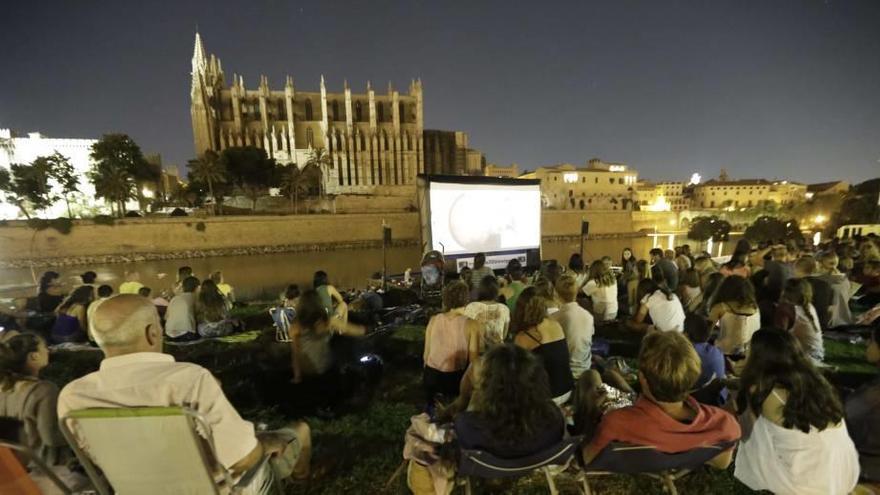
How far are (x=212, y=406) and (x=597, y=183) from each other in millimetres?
54062

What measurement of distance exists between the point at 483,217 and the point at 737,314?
6170mm

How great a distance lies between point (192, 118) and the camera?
43.6 metres

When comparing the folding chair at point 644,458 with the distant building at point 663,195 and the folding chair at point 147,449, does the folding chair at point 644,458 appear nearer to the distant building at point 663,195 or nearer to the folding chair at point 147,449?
the folding chair at point 147,449

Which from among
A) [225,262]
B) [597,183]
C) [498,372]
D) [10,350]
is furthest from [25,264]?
[597,183]

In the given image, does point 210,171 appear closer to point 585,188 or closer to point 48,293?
point 48,293

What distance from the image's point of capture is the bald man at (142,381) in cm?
136

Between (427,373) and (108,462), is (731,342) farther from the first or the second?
(108,462)

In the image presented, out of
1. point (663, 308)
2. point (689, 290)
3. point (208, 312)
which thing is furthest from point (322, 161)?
point (663, 308)

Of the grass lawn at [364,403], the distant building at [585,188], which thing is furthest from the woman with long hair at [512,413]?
the distant building at [585,188]

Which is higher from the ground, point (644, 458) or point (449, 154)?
point (449, 154)

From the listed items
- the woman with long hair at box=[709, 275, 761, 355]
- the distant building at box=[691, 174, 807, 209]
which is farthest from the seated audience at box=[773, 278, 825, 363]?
the distant building at box=[691, 174, 807, 209]

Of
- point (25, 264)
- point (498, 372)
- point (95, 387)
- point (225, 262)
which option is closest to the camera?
point (95, 387)

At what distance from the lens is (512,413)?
5.28 feet

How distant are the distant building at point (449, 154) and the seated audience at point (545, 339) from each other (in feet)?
162
